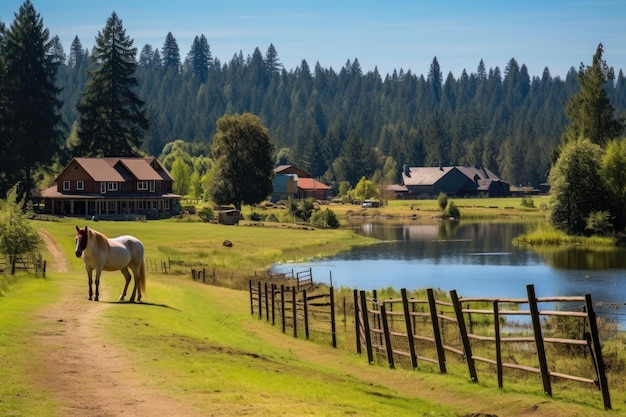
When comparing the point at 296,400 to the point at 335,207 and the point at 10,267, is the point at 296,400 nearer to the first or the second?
the point at 10,267

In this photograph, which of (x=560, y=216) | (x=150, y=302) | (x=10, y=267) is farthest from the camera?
(x=560, y=216)

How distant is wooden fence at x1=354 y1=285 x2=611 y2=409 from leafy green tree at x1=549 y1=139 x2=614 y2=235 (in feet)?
160

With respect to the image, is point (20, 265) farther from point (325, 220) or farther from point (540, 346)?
point (325, 220)

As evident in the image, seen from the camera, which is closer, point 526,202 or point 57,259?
point 57,259

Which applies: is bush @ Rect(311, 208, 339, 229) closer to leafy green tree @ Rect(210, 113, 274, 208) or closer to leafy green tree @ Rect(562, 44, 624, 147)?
leafy green tree @ Rect(210, 113, 274, 208)

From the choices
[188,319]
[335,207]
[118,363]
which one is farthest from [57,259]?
[335,207]

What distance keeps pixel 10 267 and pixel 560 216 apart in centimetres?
6032

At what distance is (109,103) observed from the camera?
125m

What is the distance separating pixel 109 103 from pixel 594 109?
210ft

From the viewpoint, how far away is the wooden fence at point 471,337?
19.4 meters

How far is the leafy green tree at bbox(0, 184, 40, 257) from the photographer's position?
49406mm

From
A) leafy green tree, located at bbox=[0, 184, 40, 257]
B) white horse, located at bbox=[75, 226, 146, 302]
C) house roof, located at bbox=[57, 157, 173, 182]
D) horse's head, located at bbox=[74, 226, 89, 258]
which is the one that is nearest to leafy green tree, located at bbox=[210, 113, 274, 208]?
house roof, located at bbox=[57, 157, 173, 182]

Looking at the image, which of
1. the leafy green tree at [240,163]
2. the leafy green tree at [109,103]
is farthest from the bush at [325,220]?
the leafy green tree at [109,103]

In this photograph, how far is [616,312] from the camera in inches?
1748
